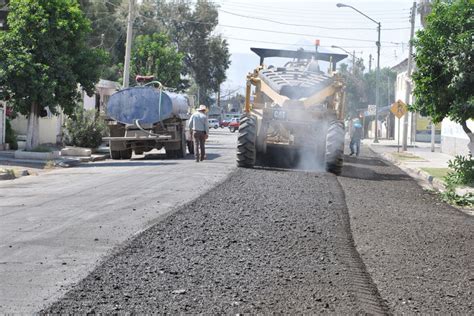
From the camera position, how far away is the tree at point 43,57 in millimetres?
26422

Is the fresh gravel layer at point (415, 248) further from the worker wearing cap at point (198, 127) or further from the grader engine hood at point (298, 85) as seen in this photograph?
the worker wearing cap at point (198, 127)

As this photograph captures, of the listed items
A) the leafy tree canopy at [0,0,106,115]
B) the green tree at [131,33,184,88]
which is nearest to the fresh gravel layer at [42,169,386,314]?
the leafy tree canopy at [0,0,106,115]

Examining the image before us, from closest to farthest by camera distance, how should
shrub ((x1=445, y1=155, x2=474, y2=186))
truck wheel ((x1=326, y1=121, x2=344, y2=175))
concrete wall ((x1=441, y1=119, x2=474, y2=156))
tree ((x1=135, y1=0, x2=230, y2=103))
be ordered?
shrub ((x1=445, y1=155, x2=474, y2=186)), truck wheel ((x1=326, y1=121, x2=344, y2=175)), concrete wall ((x1=441, y1=119, x2=474, y2=156)), tree ((x1=135, y1=0, x2=230, y2=103))

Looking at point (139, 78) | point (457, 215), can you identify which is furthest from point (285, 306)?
point (139, 78)

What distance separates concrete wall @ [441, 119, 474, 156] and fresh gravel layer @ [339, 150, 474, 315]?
66.6 ft

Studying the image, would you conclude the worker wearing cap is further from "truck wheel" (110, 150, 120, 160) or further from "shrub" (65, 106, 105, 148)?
"shrub" (65, 106, 105, 148)

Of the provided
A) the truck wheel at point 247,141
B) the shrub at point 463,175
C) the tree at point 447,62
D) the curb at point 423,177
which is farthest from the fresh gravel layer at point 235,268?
the curb at point 423,177

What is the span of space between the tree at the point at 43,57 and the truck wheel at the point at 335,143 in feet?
30.7

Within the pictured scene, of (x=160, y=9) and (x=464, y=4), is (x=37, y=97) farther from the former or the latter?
(x=160, y=9)

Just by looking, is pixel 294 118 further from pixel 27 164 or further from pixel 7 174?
pixel 27 164

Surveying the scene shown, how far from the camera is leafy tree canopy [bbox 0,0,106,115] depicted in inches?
1040

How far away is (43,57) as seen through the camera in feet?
89.5

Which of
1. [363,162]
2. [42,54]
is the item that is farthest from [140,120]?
[363,162]

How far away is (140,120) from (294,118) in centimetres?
852
